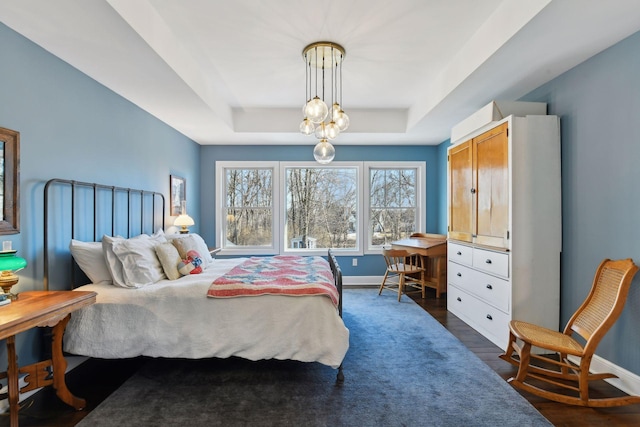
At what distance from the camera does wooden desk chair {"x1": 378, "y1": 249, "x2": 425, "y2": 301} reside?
4457mm

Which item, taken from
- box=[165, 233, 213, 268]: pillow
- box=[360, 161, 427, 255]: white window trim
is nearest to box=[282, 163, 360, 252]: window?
box=[360, 161, 427, 255]: white window trim

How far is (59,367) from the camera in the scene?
199 centimetres

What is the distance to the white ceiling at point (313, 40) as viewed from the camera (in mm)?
1981

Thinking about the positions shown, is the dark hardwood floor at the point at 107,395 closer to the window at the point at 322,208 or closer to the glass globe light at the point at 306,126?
the glass globe light at the point at 306,126

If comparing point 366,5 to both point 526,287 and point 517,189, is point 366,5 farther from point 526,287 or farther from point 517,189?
point 526,287

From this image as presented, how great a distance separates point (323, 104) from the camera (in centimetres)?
251

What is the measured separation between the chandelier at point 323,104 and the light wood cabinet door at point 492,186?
142 centimetres

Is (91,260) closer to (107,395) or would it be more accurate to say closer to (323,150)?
(107,395)

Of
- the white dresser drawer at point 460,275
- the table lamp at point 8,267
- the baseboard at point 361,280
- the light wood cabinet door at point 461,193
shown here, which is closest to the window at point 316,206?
the baseboard at point 361,280

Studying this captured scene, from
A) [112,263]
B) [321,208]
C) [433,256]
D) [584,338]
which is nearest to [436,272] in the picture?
[433,256]

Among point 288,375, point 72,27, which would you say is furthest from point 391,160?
point 72,27

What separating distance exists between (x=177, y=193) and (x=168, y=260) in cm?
194

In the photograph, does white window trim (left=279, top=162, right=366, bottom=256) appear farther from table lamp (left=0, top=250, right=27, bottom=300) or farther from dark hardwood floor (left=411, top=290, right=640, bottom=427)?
table lamp (left=0, top=250, right=27, bottom=300)

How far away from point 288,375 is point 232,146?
3.99 metres
